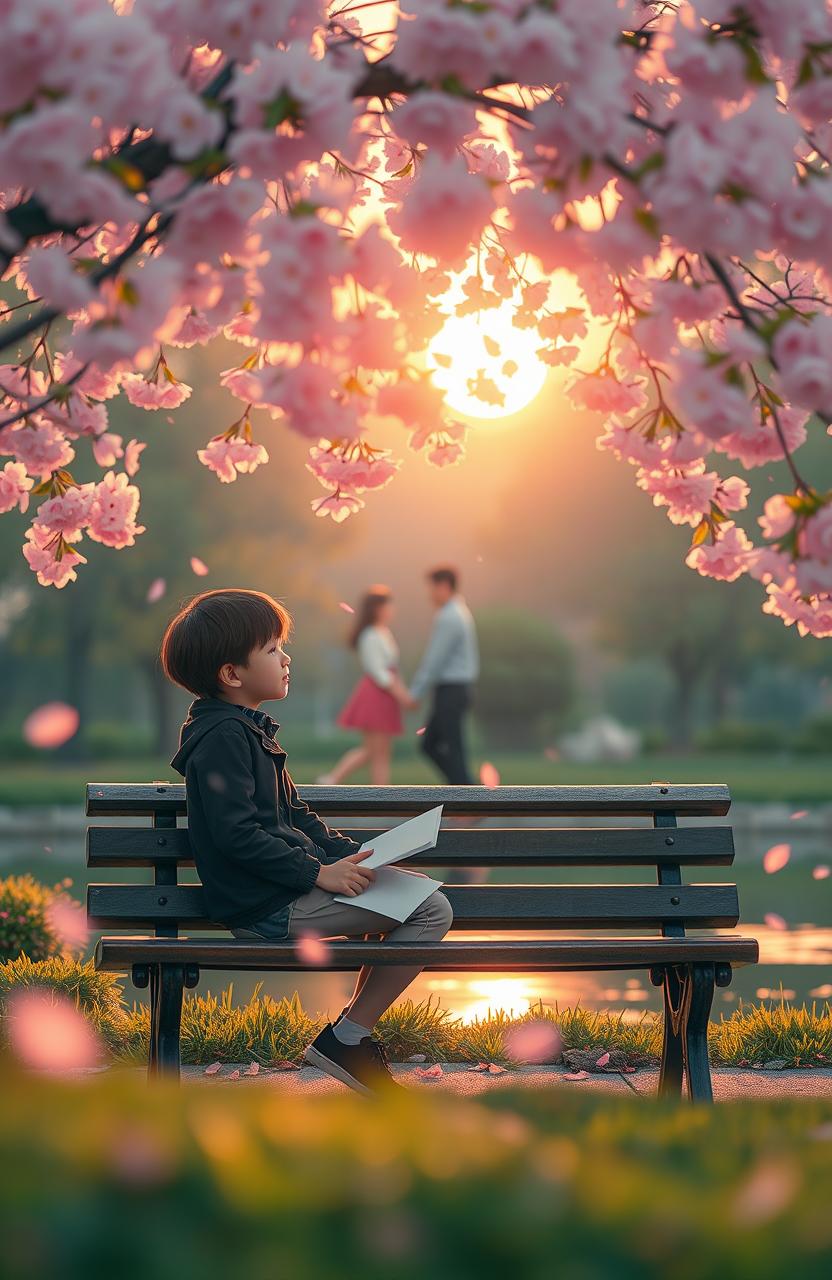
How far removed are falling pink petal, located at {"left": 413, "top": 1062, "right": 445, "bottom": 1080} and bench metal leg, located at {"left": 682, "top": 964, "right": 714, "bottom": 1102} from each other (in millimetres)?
1100

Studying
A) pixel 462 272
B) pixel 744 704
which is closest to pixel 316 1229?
pixel 462 272

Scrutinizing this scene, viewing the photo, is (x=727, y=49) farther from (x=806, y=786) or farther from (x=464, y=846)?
(x=806, y=786)

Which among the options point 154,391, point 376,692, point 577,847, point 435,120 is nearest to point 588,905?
point 577,847

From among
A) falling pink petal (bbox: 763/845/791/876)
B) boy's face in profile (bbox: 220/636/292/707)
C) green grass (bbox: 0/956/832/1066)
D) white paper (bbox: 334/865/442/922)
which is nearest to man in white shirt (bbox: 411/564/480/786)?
falling pink petal (bbox: 763/845/791/876)

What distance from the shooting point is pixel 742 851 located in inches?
616

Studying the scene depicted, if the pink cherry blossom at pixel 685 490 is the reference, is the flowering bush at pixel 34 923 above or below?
below

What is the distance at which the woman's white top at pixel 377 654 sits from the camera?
14602 millimetres

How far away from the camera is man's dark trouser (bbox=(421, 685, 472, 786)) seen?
13695mm

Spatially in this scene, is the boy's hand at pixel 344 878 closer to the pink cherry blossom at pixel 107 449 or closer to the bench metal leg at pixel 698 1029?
Answer: the bench metal leg at pixel 698 1029

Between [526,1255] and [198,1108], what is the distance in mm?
528

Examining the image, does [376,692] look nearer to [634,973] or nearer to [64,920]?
[634,973]

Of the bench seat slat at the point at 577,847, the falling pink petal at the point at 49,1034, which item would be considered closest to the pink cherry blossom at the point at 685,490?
the bench seat slat at the point at 577,847

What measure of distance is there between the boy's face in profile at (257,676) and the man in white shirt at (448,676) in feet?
28.9

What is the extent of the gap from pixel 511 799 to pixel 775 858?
1051cm
